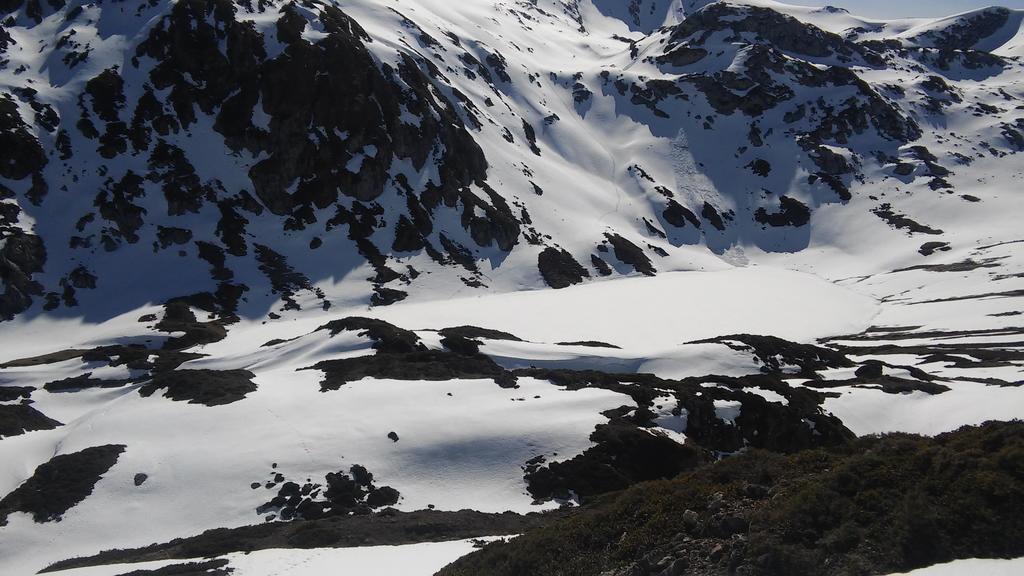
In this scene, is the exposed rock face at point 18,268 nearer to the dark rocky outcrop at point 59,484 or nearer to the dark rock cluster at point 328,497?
the dark rocky outcrop at point 59,484

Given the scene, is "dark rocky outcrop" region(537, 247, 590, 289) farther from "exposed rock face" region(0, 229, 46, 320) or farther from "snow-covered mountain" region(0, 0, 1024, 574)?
"exposed rock face" region(0, 229, 46, 320)

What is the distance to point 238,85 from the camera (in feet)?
363

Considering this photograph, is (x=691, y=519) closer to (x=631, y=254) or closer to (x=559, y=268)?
(x=559, y=268)

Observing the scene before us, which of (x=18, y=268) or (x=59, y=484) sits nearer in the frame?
(x=59, y=484)

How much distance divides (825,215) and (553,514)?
466 feet

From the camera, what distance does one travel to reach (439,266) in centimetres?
10412

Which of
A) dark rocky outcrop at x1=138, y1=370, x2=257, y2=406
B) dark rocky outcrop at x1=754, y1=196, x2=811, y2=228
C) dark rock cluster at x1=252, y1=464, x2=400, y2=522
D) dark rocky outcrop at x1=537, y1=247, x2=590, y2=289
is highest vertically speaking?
dark rocky outcrop at x1=754, y1=196, x2=811, y2=228

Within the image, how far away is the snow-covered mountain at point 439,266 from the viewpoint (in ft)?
133

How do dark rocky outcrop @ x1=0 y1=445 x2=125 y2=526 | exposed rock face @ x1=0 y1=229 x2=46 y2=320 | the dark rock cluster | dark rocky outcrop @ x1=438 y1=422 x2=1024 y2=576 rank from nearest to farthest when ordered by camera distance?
1. dark rocky outcrop @ x1=438 y1=422 x2=1024 y2=576
2. the dark rock cluster
3. dark rocky outcrop @ x1=0 y1=445 x2=125 y2=526
4. exposed rock face @ x1=0 y1=229 x2=46 y2=320

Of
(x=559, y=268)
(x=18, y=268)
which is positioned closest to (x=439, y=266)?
(x=559, y=268)

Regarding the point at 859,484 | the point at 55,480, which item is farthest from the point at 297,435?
the point at 859,484

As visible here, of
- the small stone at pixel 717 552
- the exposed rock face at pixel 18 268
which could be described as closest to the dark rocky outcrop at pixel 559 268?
the exposed rock face at pixel 18 268

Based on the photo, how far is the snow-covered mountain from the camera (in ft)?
133

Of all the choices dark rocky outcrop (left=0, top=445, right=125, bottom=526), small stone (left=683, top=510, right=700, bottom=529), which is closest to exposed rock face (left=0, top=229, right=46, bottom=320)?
dark rocky outcrop (left=0, top=445, right=125, bottom=526)
